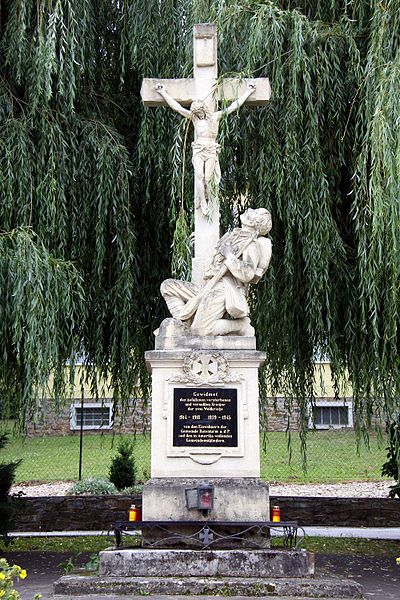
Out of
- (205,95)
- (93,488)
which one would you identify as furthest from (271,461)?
(205,95)

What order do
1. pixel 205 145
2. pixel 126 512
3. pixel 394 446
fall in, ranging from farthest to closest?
pixel 126 512 → pixel 394 446 → pixel 205 145

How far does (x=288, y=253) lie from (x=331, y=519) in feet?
19.8

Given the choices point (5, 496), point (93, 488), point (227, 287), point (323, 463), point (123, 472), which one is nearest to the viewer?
point (227, 287)

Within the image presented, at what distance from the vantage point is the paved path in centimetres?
791

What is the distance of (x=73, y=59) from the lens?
9.38m

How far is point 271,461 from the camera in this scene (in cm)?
1914

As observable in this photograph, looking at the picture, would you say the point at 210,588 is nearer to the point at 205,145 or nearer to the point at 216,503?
the point at 216,503

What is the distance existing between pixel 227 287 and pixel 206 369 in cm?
78

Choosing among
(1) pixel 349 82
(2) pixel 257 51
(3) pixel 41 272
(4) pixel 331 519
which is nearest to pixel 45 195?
(3) pixel 41 272

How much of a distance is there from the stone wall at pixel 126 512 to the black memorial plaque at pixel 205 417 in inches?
235

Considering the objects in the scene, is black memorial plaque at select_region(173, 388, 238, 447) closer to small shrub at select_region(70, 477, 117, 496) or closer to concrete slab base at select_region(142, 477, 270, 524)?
concrete slab base at select_region(142, 477, 270, 524)

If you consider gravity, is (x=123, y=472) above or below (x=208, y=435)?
below

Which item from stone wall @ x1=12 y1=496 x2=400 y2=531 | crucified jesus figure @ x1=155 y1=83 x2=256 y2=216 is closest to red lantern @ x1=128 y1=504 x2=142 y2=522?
crucified jesus figure @ x1=155 y1=83 x2=256 y2=216

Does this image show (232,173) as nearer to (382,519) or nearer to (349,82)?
(349,82)
